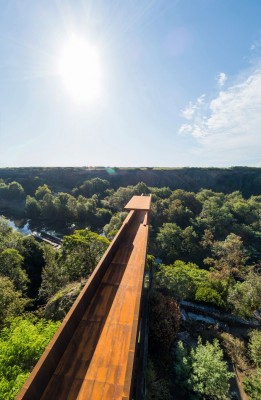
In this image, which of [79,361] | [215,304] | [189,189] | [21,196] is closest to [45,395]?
[79,361]

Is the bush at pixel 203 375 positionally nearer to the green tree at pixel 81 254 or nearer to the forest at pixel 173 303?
the forest at pixel 173 303

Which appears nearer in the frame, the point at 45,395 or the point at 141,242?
the point at 45,395

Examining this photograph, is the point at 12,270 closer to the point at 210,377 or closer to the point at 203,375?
the point at 203,375

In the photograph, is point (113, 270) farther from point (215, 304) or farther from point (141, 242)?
point (215, 304)

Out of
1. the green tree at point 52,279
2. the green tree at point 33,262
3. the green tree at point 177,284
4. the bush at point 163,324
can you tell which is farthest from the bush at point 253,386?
the green tree at point 33,262

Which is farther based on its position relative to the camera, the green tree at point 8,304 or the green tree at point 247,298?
the green tree at point 247,298

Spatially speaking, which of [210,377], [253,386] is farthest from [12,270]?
[253,386]

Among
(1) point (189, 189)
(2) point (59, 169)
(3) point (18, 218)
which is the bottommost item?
(3) point (18, 218)

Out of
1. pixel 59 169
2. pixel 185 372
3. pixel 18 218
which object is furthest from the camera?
pixel 59 169
